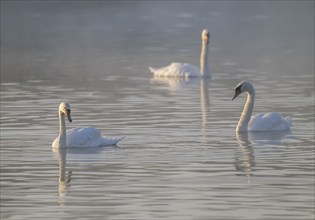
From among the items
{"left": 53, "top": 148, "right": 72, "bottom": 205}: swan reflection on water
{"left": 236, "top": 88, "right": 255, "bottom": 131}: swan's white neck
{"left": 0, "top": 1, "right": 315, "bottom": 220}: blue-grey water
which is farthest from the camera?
{"left": 236, "top": 88, "right": 255, "bottom": 131}: swan's white neck

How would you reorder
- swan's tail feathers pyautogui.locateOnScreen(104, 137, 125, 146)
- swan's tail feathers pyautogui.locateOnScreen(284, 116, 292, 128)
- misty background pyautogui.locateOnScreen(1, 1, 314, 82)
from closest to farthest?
swan's tail feathers pyautogui.locateOnScreen(104, 137, 125, 146) < swan's tail feathers pyautogui.locateOnScreen(284, 116, 292, 128) < misty background pyautogui.locateOnScreen(1, 1, 314, 82)

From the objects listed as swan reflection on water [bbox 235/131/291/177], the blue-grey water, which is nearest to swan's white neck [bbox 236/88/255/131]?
swan reflection on water [bbox 235/131/291/177]

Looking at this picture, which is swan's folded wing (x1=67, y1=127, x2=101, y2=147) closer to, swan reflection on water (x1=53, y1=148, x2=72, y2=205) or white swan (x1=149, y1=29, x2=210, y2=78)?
swan reflection on water (x1=53, y1=148, x2=72, y2=205)

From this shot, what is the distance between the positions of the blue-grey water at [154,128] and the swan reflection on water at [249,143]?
Result: 0.03 meters

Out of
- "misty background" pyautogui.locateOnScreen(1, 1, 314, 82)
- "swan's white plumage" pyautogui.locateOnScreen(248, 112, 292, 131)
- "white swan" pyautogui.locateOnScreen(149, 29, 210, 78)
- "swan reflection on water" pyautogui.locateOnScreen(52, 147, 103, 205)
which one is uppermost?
"swan reflection on water" pyautogui.locateOnScreen(52, 147, 103, 205)

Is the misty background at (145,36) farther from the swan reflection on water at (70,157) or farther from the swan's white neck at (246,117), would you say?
the swan reflection on water at (70,157)

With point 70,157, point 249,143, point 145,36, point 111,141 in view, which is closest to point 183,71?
point 249,143

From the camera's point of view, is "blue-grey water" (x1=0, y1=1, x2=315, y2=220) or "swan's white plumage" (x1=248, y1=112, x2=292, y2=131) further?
"swan's white plumage" (x1=248, y1=112, x2=292, y2=131)

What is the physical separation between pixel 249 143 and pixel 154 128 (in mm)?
1793

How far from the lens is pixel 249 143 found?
1994 cm

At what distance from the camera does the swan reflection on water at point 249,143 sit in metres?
17.5

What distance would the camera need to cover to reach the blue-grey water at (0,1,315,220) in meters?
15.0

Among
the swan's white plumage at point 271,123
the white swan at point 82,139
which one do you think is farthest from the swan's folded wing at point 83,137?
the swan's white plumage at point 271,123

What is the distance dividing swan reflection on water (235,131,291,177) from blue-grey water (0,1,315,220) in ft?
0.08
